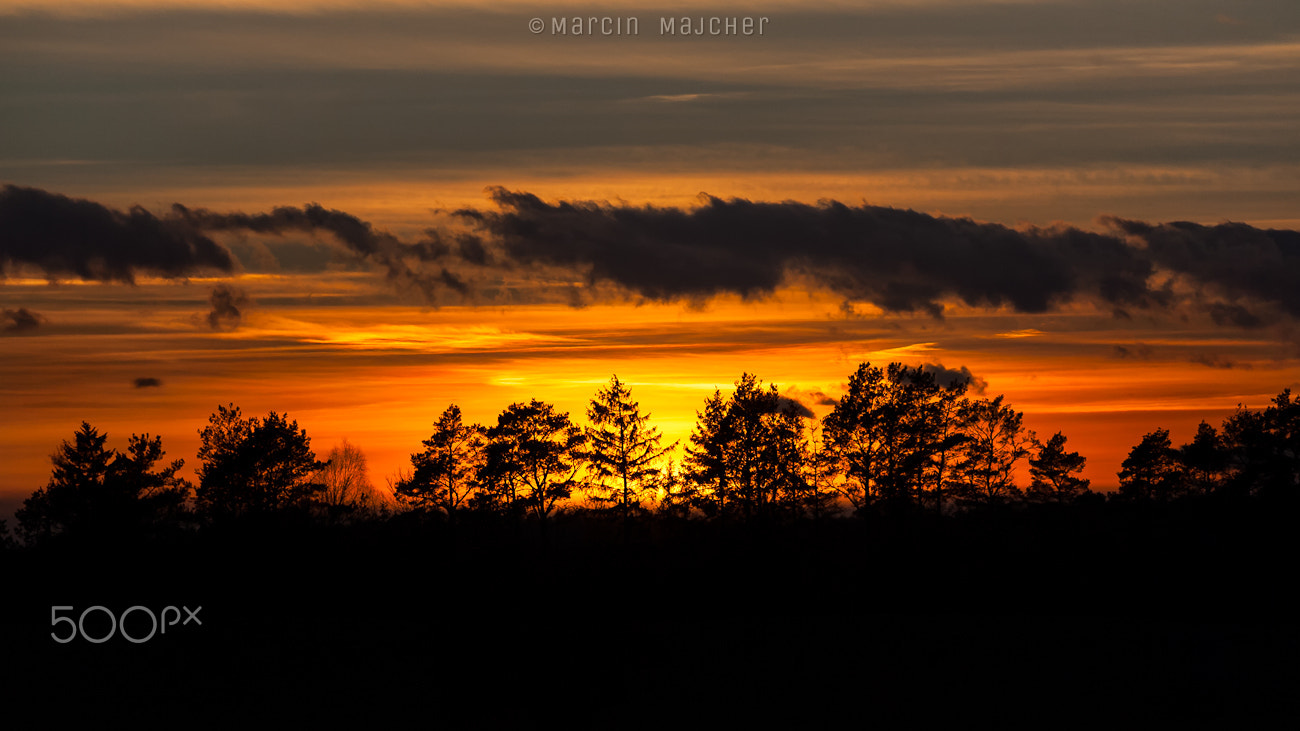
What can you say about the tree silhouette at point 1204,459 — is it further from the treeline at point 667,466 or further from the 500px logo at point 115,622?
the 500px logo at point 115,622

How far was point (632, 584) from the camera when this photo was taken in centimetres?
3719

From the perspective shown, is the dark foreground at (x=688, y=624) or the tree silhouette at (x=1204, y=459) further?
the tree silhouette at (x=1204, y=459)

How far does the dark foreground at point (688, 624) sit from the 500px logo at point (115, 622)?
0.20 m

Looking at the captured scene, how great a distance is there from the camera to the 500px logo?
2983cm

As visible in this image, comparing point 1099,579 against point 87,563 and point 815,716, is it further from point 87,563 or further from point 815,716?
point 87,563

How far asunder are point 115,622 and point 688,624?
1506 centimetres

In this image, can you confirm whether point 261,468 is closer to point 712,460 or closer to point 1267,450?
point 712,460

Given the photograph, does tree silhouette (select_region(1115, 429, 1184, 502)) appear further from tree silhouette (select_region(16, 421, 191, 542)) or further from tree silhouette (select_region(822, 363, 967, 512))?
tree silhouette (select_region(16, 421, 191, 542))

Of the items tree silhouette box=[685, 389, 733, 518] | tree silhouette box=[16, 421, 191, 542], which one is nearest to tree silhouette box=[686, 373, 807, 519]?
tree silhouette box=[685, 389, 733, 518]

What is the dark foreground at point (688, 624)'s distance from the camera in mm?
23281

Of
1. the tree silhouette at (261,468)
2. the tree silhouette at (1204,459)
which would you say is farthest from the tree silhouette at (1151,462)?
the tree silhouette at (261,468)

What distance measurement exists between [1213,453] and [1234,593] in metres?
29.7

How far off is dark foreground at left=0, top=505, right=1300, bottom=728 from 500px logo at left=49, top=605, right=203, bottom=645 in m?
0.20

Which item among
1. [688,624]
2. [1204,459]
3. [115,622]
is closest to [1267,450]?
[1204,459]
